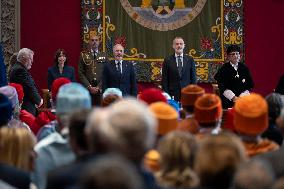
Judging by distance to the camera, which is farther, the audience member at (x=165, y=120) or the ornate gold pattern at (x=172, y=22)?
the ornate gold pattern at (x=172, y=22)

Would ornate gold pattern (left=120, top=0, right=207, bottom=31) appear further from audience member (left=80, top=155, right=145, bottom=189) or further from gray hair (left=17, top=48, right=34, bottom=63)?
audience member (left=80, top=155, right=145, bottom=189)

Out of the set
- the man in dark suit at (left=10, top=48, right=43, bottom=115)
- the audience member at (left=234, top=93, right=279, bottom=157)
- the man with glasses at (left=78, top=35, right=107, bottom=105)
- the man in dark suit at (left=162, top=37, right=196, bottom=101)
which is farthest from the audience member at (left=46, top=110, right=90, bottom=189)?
the man with glasses at (left=78, top=35, right=107, bottom=105)

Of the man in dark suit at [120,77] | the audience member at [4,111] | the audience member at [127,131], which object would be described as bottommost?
the man in dark suit at [120,77]

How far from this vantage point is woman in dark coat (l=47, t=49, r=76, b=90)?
10.4m

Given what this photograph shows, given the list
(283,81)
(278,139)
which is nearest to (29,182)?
(278,139)

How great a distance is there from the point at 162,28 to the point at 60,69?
197 cm

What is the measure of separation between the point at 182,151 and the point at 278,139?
179cm

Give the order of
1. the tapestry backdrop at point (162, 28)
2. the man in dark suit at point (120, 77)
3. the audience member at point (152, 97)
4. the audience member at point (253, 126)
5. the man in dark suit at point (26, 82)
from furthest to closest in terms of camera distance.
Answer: the tapestry backdrop at point (162, 28) → the man in dark suit at point (120, 77) → the man in dark suit at point (26, 82) → the audience member at point (152, 97) → the audience member at point (253, 126)

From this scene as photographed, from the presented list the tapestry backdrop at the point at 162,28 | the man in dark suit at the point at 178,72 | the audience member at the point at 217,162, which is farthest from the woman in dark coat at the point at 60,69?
the audience member at the point at 217,162

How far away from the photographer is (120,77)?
975 cm

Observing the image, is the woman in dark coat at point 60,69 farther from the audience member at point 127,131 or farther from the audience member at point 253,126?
the audience member at point 127,131

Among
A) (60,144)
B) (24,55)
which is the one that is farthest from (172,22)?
(60,144)

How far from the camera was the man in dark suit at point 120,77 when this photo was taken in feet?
31.9

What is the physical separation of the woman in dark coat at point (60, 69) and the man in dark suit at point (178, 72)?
1.54m
